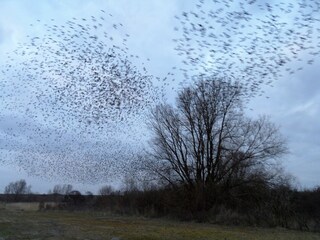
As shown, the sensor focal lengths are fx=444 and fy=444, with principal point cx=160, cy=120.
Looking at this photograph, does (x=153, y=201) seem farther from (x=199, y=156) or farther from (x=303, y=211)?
(x=303, y=211)

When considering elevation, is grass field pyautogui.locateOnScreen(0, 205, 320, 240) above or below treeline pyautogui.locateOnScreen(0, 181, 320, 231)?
below

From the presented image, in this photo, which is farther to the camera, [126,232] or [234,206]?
[234,206]

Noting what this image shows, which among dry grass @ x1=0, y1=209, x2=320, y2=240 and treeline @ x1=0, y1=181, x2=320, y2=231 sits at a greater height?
treeline @ x1=0, y1=181, x2=320, y2=231

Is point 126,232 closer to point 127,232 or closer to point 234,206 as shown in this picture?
point 127,232

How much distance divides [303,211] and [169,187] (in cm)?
1671

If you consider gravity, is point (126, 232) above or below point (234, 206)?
below

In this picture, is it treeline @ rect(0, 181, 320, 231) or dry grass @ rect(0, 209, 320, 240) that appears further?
treeline @ rect(0, 181, 320, 231)

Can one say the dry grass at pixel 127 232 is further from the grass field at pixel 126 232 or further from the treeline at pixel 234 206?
the treeline at pixel 234 206

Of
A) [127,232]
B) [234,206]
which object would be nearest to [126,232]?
[127,232]

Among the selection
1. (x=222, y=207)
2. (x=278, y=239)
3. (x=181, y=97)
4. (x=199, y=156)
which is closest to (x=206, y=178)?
(x=199, y=156)

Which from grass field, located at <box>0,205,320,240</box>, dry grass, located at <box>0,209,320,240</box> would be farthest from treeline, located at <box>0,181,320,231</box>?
dry grass, located at <box>0,209,320,240</box>

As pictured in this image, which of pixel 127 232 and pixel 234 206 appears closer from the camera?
pixel 127 232

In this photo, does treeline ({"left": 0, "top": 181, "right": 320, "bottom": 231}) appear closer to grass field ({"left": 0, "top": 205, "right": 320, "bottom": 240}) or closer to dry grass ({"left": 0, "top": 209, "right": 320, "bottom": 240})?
grass field ({"left": 0, "top": 205, "right": 320, "bottom": 240})

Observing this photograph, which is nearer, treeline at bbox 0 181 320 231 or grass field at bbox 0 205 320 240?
grass field at bbox 0 205 320 240
